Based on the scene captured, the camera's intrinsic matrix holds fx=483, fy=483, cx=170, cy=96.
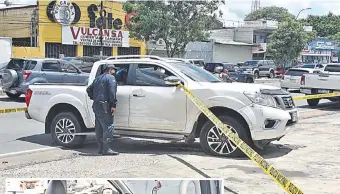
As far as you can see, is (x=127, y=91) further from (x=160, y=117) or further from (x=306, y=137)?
(x=306, y=137)

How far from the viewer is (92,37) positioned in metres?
42.1

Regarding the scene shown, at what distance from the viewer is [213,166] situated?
296 inches

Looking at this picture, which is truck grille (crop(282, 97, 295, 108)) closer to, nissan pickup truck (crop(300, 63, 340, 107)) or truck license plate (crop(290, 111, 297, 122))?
truck license plate (crop(290, 111, 297, 122))

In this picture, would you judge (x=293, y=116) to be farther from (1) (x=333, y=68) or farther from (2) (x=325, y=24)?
(2) (x=325, y=24)

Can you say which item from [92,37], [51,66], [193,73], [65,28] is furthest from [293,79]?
[92,37]

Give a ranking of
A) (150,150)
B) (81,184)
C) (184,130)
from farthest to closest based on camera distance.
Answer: (150,150) → (184,130) → (81,184)

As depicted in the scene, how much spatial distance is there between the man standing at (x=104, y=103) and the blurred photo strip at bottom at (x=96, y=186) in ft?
17.8

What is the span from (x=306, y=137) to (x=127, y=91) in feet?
14.7

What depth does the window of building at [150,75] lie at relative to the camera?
340 inches

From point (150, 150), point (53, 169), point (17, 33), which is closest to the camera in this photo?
point (53, 169)

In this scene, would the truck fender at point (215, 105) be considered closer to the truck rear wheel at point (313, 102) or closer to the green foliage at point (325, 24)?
the truck rear wheel at point (313, 102)

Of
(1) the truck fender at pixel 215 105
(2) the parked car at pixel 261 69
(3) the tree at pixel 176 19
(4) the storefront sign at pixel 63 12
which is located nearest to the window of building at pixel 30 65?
(1) the truck fender at pixel 215 105

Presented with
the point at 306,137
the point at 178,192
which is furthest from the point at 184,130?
the point at 178,192

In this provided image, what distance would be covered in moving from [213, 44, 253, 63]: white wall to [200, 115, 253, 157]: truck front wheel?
4490 cm
